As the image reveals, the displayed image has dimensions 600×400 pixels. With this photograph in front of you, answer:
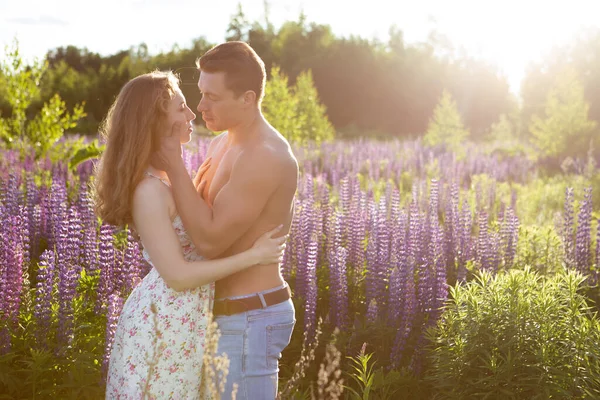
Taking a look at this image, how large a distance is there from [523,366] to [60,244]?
13.2 ft

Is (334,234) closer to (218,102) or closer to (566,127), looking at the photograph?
(218,102)

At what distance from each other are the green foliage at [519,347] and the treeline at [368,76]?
129 feet

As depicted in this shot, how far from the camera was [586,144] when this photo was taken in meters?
24.5

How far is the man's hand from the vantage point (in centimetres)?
342

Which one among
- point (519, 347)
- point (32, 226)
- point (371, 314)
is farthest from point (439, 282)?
point (32, 226)

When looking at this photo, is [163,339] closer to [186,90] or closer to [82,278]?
[186,90]

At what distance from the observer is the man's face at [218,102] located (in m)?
3.51

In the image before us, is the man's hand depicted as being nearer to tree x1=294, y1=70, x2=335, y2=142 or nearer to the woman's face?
the woman's face

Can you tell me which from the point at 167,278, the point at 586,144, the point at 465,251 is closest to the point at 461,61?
the point at 586,144

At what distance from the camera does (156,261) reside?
328 cm

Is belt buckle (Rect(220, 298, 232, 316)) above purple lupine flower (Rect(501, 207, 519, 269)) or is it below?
above

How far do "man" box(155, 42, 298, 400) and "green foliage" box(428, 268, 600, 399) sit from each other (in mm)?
1819

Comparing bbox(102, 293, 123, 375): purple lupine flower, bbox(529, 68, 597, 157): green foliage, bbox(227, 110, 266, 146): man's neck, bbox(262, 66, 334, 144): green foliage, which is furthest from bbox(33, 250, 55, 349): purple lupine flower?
bbox(529, 68, 597, 157): green foliage

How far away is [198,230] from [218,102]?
2.44 feet
